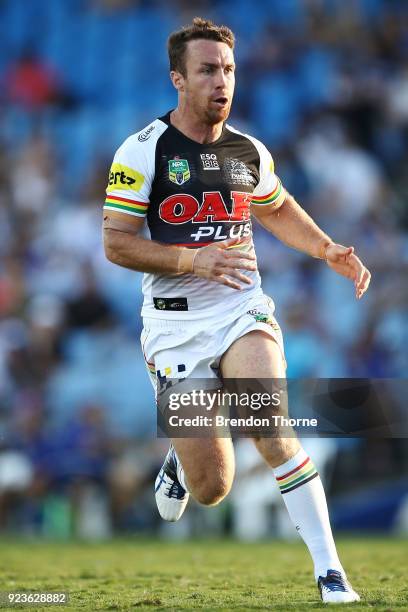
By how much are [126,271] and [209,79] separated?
7.75 meters

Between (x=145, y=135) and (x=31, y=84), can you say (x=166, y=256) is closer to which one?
(x=145, y=135)

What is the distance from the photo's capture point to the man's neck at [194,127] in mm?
6328

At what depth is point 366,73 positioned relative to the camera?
15.2 metres

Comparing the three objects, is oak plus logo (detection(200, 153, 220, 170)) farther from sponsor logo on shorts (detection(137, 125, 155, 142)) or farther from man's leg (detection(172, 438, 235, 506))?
man's leg (detection(172, 438, 235, 506))

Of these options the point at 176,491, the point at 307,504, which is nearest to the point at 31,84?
the point at 176,491

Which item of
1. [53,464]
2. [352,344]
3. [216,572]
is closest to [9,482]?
[53,464]

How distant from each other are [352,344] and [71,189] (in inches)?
212

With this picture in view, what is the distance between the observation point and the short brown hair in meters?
6.27

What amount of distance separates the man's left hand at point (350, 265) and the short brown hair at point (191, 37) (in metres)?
1.34

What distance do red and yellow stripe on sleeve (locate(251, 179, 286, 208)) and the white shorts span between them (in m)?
0.67

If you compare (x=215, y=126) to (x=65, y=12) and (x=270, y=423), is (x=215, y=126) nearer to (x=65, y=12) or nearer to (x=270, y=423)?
(x=270, y=423)

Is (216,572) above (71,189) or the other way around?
the other way around

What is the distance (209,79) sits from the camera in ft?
20.4

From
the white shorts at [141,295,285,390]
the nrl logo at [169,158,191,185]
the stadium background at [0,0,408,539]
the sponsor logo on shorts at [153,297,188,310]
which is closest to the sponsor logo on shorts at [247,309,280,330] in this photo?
the white shorts at [141,295,285,390]
